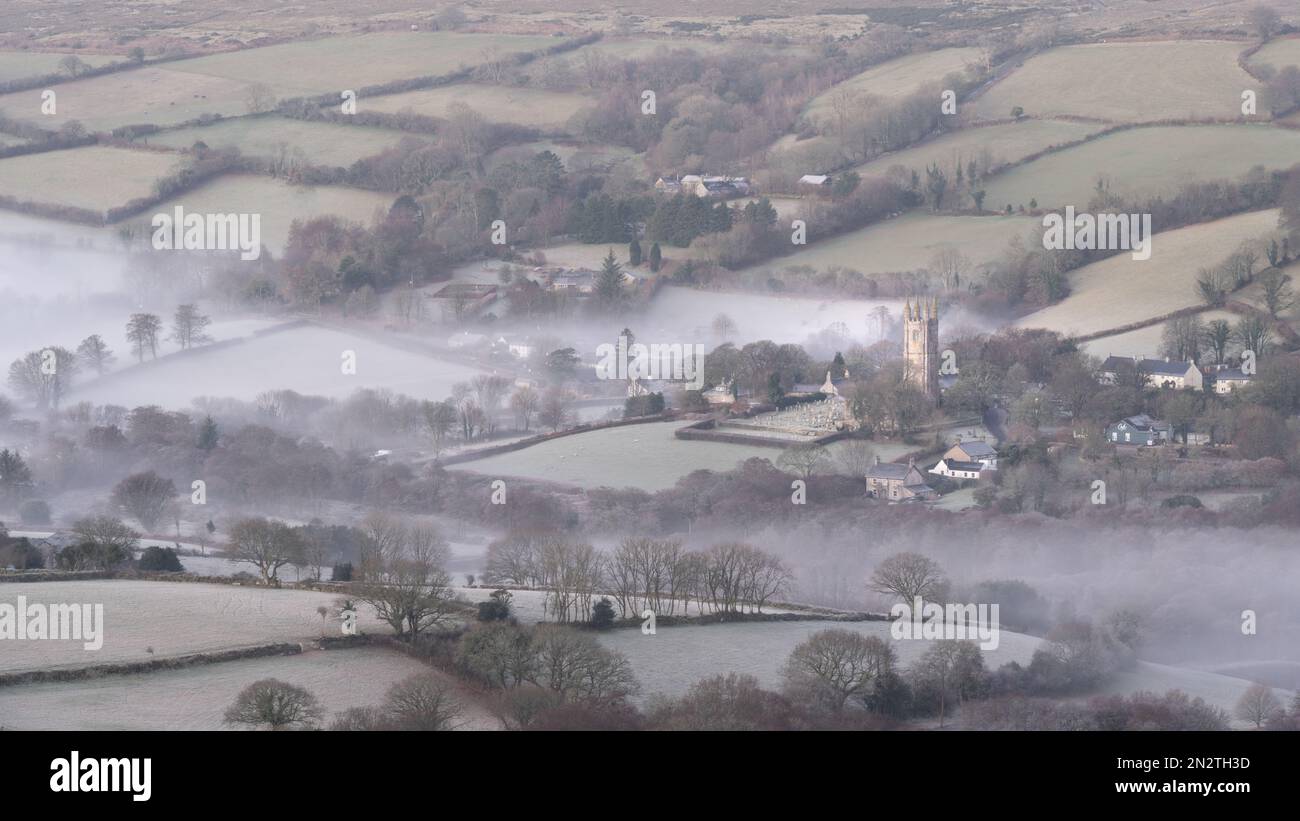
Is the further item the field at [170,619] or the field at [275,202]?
the field at [275,202]

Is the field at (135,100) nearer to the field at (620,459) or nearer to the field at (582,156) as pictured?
the field at (582,156)

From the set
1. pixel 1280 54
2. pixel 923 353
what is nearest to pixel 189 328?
pixel 923 353

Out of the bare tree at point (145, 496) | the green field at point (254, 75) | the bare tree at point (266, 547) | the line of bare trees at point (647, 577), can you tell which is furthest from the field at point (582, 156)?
the line of bare trees at point (647, 577)

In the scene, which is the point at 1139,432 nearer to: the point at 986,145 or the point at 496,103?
the point at 986,145

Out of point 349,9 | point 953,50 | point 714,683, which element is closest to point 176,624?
point 714,683

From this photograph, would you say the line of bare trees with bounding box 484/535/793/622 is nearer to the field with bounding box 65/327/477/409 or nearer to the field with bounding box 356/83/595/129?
the field with bounding box 65/327/477/409

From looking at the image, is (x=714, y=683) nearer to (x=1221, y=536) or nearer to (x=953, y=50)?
(x=1221, y=536)
